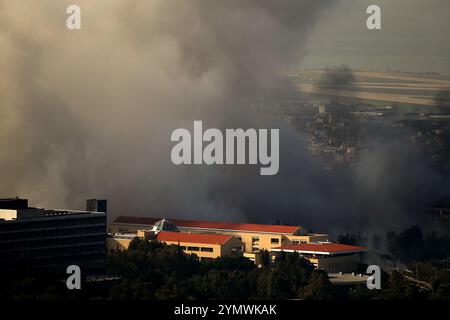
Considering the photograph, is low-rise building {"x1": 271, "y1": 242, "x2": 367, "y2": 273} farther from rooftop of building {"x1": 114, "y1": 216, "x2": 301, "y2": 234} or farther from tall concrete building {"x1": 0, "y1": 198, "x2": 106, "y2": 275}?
tall concrete building {"x1": 0, "y1": 198, "x2": 106, "y2": 275}

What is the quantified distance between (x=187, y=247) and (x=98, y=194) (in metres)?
10.9

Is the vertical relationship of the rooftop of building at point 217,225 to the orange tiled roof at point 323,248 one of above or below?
above

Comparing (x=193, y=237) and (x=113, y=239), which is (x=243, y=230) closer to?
(x=193, y=237)

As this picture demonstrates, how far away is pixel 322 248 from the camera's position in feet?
313

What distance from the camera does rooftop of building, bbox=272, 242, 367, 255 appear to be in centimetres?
9488

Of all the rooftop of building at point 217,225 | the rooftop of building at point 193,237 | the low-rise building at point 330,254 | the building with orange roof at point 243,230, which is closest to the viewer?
the low-rise building at point 330,254

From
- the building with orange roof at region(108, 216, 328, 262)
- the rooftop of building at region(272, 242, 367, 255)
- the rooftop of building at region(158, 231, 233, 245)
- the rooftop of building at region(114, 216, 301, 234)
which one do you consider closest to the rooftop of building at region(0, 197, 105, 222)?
the building with orange roof at region(108, 216, 328, 262)

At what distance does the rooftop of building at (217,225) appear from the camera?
100125 millimetres

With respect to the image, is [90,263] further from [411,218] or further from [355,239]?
[411,218]

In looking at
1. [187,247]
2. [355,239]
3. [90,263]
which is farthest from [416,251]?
[90,263]

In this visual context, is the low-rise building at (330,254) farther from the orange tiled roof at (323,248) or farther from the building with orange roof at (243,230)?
the building with orange roof at (243,230)

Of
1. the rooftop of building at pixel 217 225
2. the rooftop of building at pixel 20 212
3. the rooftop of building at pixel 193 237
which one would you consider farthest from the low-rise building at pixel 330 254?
the rooftop of building at pixel 20 212
